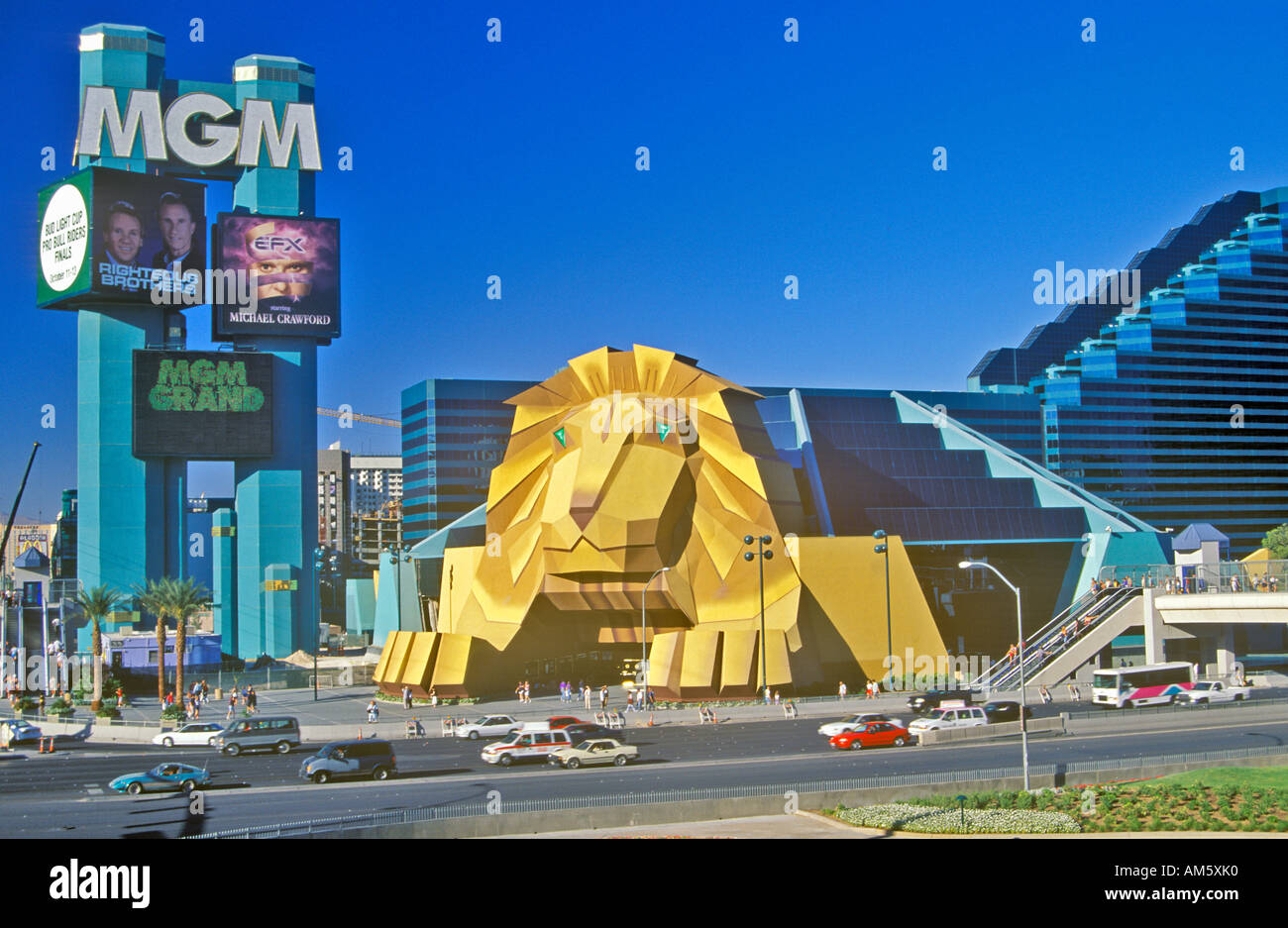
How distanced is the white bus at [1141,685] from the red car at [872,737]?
16.3 m

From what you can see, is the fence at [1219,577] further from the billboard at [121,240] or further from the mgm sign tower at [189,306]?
the billboard at [121,240]

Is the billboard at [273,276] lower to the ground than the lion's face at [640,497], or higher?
higher

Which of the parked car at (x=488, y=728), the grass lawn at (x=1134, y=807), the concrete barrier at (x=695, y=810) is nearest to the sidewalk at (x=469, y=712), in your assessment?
the parked car at (x=488, y=728)

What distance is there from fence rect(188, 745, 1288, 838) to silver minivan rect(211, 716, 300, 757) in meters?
17.9

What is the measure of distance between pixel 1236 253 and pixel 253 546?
485 ft

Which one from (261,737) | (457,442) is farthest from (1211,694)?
(457,442)

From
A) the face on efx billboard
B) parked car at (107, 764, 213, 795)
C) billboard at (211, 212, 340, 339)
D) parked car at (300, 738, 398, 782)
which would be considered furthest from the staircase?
billboard at (211, 212, 340, 339)

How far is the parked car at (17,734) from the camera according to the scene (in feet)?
171

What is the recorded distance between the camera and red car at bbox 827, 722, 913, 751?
4456cm

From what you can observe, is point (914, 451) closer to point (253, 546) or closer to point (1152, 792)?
point (253, 546)

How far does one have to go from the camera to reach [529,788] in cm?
3603
